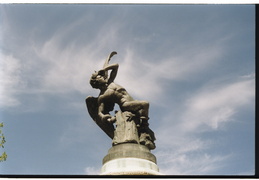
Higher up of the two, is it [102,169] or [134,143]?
[134,143]

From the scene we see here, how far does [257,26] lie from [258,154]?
287 centimetres

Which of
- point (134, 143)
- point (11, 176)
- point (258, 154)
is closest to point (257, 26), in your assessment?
point (258, 154)

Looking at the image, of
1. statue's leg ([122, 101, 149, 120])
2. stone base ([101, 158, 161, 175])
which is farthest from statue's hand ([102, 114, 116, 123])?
stone base ([101, 158, 161, 175])

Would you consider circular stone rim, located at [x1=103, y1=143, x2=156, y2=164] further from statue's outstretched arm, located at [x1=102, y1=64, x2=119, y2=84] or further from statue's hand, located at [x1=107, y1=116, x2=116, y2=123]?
statue's outstretched arm, located at [x1=102, y1=64, x2=119, y2=84]

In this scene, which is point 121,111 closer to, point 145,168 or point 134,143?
point 134,143

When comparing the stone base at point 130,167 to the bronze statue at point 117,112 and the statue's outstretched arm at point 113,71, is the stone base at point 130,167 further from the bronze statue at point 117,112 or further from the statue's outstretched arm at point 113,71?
the statue's outstretched arm at point 113,71

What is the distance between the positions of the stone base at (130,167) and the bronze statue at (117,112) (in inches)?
25.3

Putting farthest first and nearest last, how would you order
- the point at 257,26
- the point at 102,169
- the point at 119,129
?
the point at 119,129
the point at 102,169
the point at 257,26

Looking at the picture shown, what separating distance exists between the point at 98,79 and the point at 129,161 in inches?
99.2

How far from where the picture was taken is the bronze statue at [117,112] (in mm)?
8492

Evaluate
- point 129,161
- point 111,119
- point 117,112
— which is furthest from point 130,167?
point 117,112

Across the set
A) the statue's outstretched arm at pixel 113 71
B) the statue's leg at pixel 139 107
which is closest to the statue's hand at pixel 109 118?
the statue's leg at pixel 139 107

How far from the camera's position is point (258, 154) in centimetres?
677

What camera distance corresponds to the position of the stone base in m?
7.36
